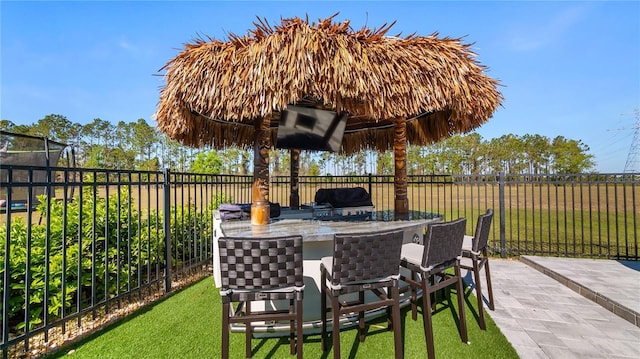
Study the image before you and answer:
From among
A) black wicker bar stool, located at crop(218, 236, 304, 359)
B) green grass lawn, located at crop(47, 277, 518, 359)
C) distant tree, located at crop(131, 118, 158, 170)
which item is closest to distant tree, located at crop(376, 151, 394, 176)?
green grass lawn, located at crop(47, 277, 518, 359)

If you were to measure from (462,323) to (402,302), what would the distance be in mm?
806

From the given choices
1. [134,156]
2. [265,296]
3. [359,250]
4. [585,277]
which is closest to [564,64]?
[585,277]

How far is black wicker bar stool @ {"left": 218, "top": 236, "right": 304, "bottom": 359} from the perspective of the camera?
1912mm

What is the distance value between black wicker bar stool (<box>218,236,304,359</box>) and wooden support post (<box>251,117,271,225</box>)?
54.7 inches

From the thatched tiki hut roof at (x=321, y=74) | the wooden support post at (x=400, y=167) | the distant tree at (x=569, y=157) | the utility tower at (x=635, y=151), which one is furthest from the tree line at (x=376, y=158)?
the thatched tiki hut roof at (x=321, y=74)

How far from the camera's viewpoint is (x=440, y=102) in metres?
3.19

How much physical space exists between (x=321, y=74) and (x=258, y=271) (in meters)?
1.89

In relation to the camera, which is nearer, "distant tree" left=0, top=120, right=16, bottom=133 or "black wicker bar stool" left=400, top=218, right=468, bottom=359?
"black wicker bar stool" left=400, top=218, right=468, bottom=359

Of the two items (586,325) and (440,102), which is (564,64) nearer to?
(440,102)

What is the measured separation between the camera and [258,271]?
6.38ft

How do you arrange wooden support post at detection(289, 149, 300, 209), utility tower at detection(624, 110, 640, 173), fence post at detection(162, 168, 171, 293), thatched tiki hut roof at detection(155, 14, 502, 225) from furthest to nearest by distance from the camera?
utility tower at detection(624, 110, 640, 173) → wooden support post at detection(289, 149, 300, 209) → fence post at detection(162, 168, 171, 293) → thatched tiki hut roof at detection(155, 14, 502, 225)

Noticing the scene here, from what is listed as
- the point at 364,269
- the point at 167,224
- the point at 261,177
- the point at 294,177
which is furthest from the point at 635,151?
the point at 167,224

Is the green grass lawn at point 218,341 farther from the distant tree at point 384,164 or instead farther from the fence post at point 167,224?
the distant tree at point 384,164

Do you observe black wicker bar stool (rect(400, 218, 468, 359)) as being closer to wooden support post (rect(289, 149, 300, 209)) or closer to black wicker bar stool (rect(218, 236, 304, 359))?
black wicker bar stool (rect(218, 236, 304, 359))
